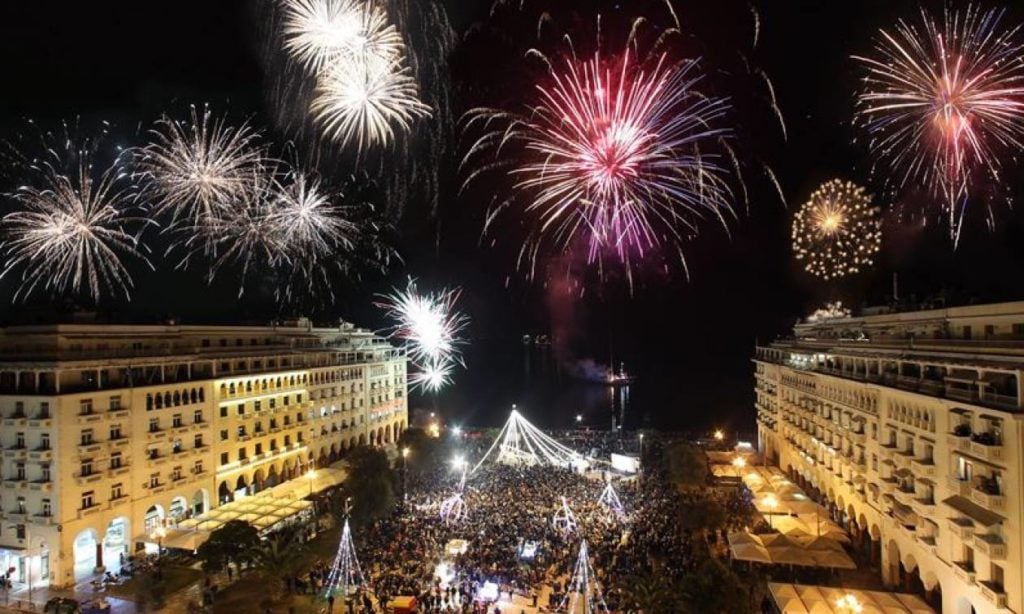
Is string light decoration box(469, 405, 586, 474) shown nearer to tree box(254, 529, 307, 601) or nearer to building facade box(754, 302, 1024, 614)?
building facade box(754, 302, 1024, 614)

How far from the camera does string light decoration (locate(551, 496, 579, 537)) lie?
3155 cm

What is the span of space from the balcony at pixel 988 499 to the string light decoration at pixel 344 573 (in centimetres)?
2184

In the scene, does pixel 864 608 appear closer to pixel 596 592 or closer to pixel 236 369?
pixel 596 592

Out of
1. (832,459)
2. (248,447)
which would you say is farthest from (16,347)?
(832,459)

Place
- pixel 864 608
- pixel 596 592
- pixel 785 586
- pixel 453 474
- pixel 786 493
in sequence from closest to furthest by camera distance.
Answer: pixel 864 608 < pixel 785 586 < pixel 596 592 < pixel 786 493 < pixel 453 474

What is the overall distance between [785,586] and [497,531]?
13.4 metres

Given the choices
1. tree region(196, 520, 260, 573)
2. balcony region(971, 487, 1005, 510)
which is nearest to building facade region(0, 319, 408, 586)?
tree region(196, 520, 260, 573)

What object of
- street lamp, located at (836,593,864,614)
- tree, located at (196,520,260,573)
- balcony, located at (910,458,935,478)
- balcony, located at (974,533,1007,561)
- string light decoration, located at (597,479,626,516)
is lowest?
string light decoration, located at (597,479,626,516)

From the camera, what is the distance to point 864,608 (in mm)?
20953

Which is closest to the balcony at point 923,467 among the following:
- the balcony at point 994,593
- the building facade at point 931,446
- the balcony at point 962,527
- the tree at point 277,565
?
the building facade at point 931,446

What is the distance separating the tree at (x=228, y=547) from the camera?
2642 centimetres

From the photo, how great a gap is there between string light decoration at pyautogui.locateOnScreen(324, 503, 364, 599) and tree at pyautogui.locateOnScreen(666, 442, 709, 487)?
19023 millimetres

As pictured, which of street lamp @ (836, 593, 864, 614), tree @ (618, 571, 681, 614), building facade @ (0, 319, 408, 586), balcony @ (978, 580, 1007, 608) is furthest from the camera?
building facade @ (0, 319, 408, 586)

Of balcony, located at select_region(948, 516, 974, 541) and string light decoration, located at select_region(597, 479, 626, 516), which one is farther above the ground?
balcony, located at select_region(948, 516, 974, 541)
